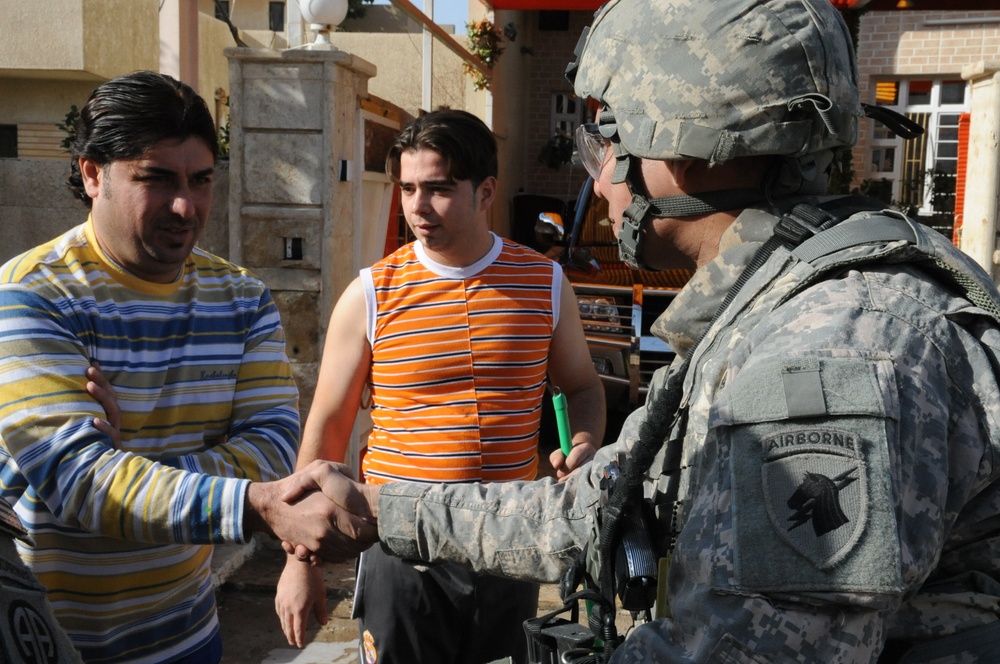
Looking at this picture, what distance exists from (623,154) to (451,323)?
138 centimetres

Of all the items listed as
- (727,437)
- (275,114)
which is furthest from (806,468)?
(275,114)

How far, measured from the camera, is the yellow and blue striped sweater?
210 cm

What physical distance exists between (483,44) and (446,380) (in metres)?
12.2

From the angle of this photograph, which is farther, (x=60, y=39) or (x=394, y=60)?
(x=394, y=60)

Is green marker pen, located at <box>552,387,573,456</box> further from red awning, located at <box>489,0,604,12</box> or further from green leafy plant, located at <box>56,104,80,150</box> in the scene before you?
red awning, located at <box>489,0,604,12</box>

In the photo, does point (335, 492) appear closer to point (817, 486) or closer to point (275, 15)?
point (817, 486)

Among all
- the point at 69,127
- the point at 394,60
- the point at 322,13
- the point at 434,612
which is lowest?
the point at 434,612

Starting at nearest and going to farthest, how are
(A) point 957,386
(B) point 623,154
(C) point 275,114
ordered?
(A) point 957,386, (B) point 623,154, (C) point 275,114

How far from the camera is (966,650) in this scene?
154 centimetres

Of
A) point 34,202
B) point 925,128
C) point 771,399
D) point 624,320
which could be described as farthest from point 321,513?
point 925,128

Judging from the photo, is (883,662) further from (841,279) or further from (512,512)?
(512,512)

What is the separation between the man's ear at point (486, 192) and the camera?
3.51 metres

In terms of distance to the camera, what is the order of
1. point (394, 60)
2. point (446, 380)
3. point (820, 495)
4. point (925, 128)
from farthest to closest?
point (394, 60) < point (925, 128) < point (446, 380) < point (820, 495)

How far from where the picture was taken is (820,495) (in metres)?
1.29
